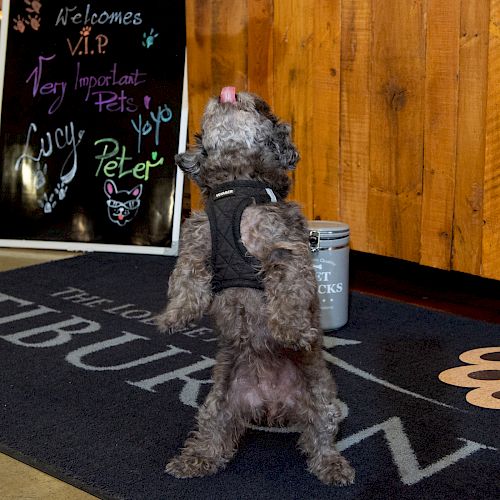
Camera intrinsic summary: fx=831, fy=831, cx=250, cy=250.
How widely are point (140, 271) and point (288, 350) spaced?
1911mm

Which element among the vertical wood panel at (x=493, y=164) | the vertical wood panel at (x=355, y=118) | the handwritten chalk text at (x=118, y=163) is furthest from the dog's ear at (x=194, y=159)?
the handwritten chalk text at (x=118, y=163)

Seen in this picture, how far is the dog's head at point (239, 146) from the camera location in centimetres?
179

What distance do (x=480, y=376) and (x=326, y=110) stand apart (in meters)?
1.37

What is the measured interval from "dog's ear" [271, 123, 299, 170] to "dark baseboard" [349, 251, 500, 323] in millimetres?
1511

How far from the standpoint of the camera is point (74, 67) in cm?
405

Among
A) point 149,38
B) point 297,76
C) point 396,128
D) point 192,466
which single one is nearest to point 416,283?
point 396,128

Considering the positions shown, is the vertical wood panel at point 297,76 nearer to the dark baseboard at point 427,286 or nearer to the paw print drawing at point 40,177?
the dark baseboard at point 427,286

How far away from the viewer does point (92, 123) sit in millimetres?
4035

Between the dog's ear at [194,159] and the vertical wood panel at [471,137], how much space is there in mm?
1417

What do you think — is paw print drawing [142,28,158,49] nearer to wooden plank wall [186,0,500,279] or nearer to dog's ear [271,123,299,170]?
wooden plank wall [186,0,500,279]

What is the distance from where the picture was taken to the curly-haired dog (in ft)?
5.83

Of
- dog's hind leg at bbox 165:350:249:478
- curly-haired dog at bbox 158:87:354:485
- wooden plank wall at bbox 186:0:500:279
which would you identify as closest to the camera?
curly-haired dog at bbox 158:87:354:485

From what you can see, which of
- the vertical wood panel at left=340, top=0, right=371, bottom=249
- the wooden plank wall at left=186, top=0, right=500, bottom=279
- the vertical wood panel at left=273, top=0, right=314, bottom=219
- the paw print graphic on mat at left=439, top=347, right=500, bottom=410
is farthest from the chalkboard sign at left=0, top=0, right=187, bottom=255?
the paw print graphic on mat at left=439, top=347, right=500, bottom=410

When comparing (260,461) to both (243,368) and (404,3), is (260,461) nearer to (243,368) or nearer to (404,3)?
(243,368)
